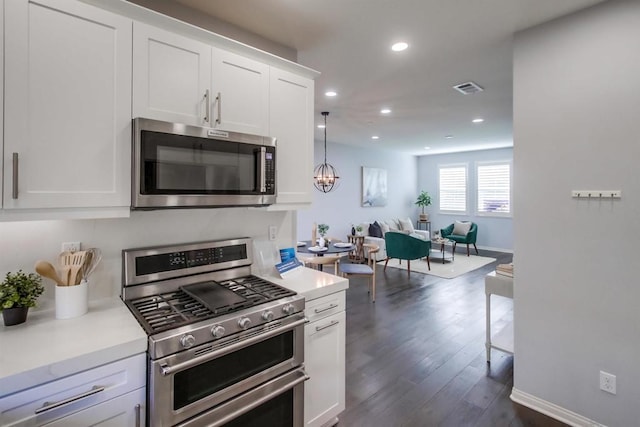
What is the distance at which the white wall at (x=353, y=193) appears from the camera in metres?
7.12

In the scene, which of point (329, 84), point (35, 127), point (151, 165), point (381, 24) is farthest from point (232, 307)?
point (329, 84)

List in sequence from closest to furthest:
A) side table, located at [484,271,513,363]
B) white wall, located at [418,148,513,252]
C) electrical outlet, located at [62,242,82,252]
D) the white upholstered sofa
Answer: electrical outlet, located at [62,242,82,252] < side table, located at [484,271,513,363] < the white upholstered sofa < white wall, located at [418,148,513,252]

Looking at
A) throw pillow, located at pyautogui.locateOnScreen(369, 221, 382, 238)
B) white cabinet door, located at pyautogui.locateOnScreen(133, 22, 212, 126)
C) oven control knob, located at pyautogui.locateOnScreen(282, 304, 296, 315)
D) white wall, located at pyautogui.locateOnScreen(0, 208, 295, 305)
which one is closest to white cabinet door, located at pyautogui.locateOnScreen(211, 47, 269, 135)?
white cabinet door, located at pyautogui.locateOnScreen(133, 22, 212, 126)

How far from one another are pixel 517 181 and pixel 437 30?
1.22m

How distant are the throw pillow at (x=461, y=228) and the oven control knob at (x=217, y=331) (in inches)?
310

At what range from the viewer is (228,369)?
1.52 meters

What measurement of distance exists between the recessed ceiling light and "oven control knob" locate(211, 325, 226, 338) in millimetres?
2352

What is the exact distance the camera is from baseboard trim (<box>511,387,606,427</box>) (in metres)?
2.04

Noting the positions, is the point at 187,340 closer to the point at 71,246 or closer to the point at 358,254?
the point at 71,246

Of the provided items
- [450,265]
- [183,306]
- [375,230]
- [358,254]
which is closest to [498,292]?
[183,306]

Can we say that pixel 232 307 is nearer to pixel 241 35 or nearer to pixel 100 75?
pixel 100 75

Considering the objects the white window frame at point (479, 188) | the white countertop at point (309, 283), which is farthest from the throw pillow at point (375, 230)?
the white countertop at point (309, 283)

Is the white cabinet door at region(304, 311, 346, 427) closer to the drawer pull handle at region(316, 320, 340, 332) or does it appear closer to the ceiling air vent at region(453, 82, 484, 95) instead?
the drawer pull handle at region(316, 320, 340, 332)

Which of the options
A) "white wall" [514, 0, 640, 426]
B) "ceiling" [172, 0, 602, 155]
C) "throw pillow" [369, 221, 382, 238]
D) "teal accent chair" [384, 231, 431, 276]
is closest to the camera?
"white wall" [514, 0, 640, 426]
